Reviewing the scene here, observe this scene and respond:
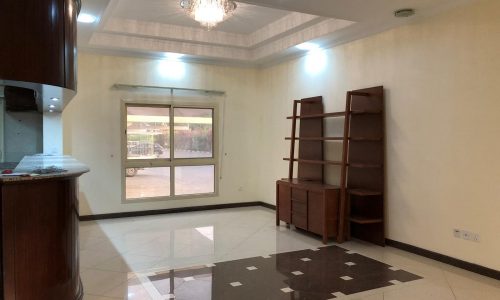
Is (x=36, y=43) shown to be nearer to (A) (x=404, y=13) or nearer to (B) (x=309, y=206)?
(A) (x=404, y=13)

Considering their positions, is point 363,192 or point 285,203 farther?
point 285,203

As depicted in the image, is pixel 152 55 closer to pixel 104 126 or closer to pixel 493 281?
pixel 104 126

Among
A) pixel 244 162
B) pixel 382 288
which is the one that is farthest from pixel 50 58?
pixel 244 162

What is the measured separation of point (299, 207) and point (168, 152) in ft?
9.05

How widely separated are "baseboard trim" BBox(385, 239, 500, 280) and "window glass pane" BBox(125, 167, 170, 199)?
3.92 m

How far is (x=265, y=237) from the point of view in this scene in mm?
5312

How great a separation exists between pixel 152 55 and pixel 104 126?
1.43 m

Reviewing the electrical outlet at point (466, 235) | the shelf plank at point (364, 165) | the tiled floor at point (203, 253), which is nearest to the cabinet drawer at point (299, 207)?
the tiled floor at point (203, 253)

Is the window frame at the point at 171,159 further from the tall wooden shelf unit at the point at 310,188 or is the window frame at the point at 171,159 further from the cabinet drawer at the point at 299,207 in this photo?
the cabinet drawer at the point at 299,207

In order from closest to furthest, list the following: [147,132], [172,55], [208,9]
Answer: [208,9], [172,55], [147,132]

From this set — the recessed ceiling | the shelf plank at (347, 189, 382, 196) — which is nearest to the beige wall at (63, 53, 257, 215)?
the recessed ceiling

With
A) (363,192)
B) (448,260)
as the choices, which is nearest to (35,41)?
(363,192)

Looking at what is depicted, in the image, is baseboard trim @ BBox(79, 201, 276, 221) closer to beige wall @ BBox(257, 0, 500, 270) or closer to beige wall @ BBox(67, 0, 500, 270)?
beige wall @ BBox(67, 0, 500, 270)

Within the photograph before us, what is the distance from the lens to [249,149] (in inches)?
303
